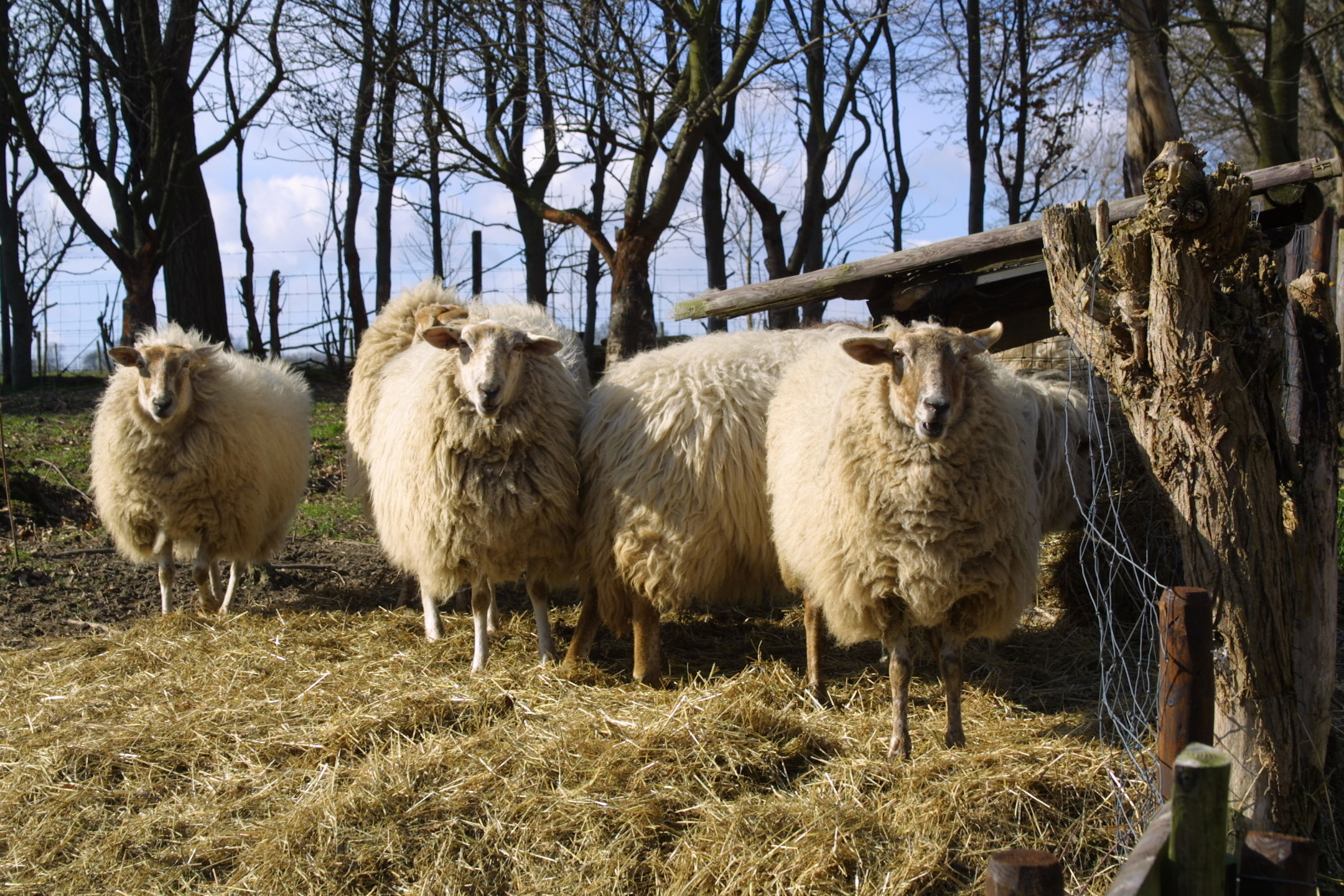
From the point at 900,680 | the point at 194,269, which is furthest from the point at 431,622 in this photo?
the point at 194,269

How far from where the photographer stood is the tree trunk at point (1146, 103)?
32.0 feet

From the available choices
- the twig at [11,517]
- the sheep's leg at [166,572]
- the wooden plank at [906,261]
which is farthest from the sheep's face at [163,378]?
the wooden plank at [906,261]

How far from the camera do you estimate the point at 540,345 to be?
5707 mm

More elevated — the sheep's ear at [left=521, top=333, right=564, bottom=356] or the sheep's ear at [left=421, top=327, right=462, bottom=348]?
the sheep's ear at [left=421, top=327, right=462, bottom=348]

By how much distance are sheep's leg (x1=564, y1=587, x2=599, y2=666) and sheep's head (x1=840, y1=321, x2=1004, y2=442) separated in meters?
2.21

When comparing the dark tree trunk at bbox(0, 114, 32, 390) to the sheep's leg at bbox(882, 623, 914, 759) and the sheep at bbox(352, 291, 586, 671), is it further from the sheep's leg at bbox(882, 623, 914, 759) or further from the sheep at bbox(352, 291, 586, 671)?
the sheep's leg at bbox(882, 623, 914, 759)

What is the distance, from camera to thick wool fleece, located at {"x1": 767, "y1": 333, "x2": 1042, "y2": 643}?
4.19 meters

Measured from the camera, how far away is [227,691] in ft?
16.9

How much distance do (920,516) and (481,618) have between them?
100 inches

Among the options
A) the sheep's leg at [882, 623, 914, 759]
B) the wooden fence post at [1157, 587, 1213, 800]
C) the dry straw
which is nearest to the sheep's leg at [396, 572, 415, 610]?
the dry straw

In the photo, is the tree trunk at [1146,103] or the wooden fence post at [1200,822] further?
the tree trunk at [1146,103]

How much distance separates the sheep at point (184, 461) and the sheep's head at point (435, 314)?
123 cm

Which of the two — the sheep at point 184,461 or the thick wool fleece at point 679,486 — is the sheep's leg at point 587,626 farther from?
the sheep at point 184,461

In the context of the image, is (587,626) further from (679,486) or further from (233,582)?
(233,582)
